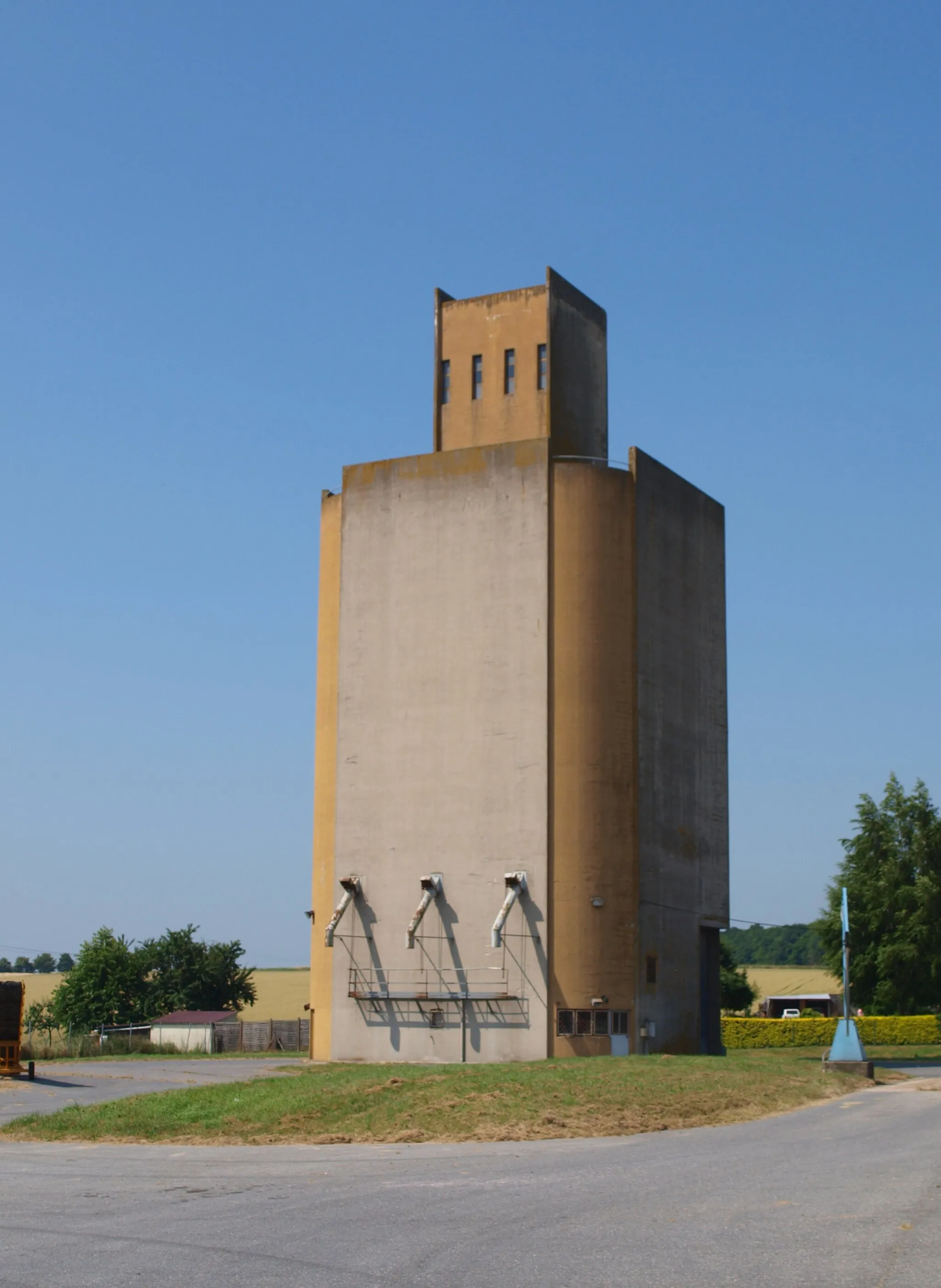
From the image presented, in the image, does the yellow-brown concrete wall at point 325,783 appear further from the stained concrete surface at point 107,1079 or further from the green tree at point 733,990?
the green tree at point 733,990

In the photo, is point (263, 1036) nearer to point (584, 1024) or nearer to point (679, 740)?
point (584, 1024)

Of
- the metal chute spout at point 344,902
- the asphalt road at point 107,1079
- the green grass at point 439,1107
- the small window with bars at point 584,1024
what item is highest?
the metal chute spout at point 344,902

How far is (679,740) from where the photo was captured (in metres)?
45.2

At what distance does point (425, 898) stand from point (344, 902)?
2.76 meters

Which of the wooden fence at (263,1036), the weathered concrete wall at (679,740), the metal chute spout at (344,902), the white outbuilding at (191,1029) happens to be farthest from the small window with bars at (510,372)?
the white outbuilding at (191,1029)

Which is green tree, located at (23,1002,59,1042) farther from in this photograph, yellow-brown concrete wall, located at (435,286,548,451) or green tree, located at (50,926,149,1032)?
yellow-brown concrete wall, located at (435,286,548,451)

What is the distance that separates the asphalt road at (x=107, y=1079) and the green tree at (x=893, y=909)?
119 ft

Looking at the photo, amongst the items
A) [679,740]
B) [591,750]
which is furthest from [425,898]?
[679,740]

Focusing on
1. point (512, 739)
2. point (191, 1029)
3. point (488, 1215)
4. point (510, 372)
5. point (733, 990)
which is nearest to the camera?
point (488, 1215)

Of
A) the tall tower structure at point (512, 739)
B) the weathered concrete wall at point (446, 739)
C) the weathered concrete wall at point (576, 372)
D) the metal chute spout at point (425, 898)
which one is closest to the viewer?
the tall tower structure at point (512, 739)

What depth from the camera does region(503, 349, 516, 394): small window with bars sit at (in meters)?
46.2

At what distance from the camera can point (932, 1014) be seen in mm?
67938

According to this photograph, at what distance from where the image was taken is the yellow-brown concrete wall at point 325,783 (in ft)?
146

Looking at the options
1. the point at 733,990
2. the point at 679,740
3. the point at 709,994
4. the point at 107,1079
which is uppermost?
the point at 679,740
